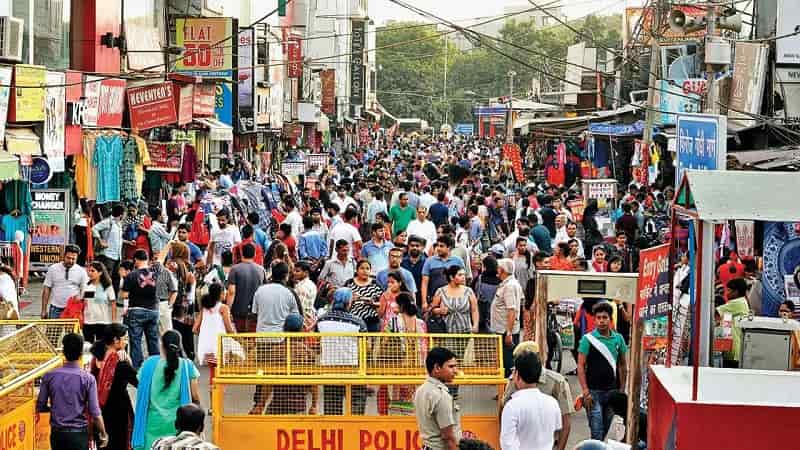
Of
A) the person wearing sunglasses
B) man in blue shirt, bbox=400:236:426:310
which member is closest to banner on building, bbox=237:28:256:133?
man in blue shirt, bbox=400:236:426:310

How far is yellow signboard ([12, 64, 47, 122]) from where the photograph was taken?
68.0 ft

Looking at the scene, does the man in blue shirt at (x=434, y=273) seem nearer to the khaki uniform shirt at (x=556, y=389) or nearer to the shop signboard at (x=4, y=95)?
the khaki uniform shirt at (x=556, y=389)

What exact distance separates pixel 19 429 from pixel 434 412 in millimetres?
2912

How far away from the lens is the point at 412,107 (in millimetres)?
150750

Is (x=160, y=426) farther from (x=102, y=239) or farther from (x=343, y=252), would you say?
(x=102, y=239)

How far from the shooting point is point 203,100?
31.6 meters

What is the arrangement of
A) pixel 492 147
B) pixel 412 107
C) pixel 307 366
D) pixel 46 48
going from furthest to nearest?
1. pixel 412 107
2. pixel 492 147
3. pixel 46 48
4. pixel 307 366

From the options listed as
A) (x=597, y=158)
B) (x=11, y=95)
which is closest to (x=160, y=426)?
(x=11, y=95)

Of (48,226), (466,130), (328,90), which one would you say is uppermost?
(328,90)

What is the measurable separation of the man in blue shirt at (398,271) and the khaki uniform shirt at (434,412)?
6119 mm

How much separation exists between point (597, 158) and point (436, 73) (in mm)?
118420

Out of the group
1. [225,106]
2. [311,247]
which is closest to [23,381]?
[311,247]

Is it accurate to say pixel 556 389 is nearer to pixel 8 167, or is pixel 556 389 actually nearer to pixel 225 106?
pixel 8 167

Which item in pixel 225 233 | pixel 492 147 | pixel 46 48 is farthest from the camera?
pixel 492 147
